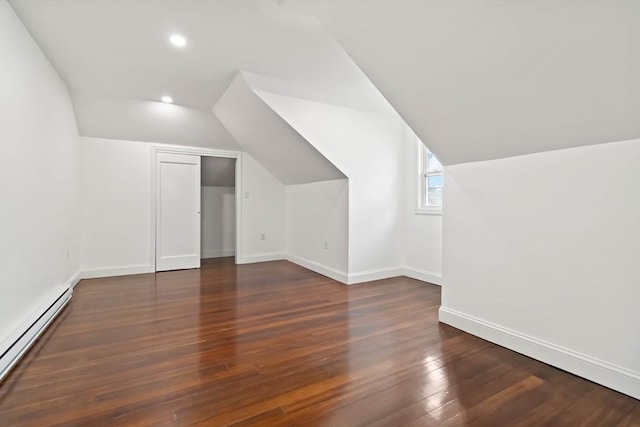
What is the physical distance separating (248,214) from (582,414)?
4818mm

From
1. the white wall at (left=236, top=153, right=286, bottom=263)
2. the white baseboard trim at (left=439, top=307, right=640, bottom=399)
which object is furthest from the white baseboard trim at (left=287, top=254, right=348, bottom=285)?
the white baseboard trim at (left=439, top=307, right=640, bottom=399)

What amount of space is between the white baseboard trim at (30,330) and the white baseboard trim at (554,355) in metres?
3.18

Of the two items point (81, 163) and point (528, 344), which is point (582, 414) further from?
point (81, 163)

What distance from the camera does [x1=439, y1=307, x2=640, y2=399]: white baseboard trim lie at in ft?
5.37

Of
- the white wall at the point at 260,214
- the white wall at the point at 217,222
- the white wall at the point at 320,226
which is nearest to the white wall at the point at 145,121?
the white wall at the point at 260,214

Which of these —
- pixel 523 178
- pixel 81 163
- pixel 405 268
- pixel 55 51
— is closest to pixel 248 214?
pixel 81 163

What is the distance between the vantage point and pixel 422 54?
188 cm

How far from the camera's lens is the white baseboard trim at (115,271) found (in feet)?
13.5

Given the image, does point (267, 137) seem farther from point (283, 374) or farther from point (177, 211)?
point (283, 374)

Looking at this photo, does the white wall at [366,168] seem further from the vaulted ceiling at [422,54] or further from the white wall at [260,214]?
the white wall at [260,214]

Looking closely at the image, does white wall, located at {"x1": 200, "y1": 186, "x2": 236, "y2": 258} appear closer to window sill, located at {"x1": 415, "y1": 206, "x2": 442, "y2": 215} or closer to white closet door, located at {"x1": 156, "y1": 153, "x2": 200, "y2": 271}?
white closet door, located at {"x1": 156, "y1": 153, "x2": 200, "y2": 271}

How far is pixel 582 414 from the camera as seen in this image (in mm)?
1469

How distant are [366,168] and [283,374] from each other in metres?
2.87

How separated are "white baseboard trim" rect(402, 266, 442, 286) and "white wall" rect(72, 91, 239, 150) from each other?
351 centimetres
